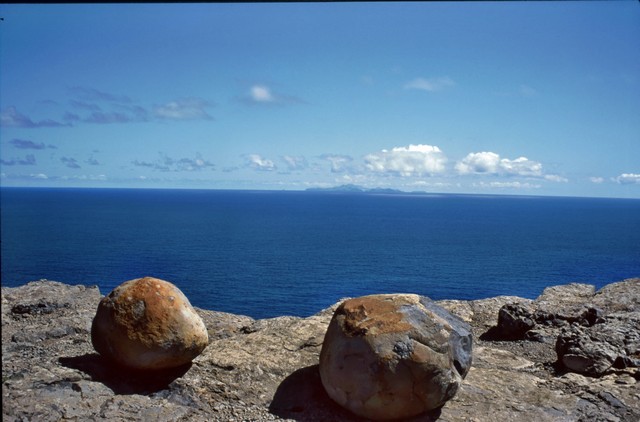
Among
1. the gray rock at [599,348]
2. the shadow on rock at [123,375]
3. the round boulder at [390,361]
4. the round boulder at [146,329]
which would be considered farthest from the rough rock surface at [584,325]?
the shadow on rock at [123,375]

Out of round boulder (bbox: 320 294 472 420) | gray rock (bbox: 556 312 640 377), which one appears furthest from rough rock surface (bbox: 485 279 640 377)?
round boulder (bbox: 320 294 472 420)

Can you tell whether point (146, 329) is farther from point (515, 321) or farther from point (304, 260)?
point (304, 260)

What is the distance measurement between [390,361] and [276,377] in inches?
125

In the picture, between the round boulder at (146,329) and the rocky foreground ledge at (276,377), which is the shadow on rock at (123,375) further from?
the round boulder at (146,329)

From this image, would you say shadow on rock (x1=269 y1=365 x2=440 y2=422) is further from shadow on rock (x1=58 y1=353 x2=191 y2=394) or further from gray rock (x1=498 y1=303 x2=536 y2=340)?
gray rock (x1=498 y1=303 x2=536 y2=340)

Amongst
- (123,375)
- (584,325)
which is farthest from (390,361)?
(584,325)

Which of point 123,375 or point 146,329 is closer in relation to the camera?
point 146,329

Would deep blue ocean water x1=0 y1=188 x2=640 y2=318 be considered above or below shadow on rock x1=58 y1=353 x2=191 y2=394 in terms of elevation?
below

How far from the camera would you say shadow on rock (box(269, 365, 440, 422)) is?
33.8 feet

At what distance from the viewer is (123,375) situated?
1104 centimetres

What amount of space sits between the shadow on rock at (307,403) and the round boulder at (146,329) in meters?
2.21

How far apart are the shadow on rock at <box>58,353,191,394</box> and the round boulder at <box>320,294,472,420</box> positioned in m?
3.47

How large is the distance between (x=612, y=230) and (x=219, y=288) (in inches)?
4195

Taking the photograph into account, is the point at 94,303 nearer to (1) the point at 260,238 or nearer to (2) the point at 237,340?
(2) the point at 237,340
